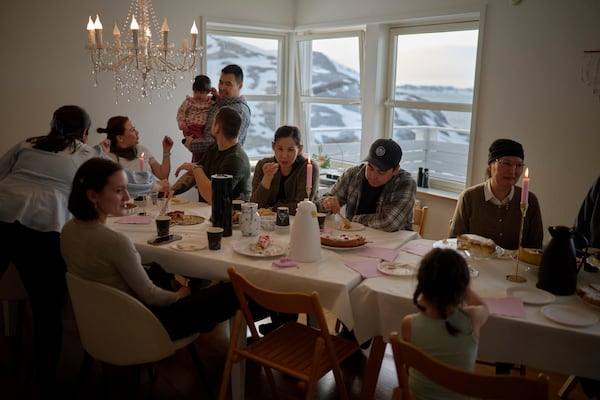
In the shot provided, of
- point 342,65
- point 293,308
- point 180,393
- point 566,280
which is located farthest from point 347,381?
point 342,65

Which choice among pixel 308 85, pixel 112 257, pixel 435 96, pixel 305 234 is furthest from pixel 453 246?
pixel 308 85

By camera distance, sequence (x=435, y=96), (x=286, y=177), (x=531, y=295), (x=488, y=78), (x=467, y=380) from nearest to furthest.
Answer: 1. (x=467, y=380)
2. (x=531, y=295)
3. (x=286, y=177)
4. (x=488, y=78)
5. (x=435, y=96)

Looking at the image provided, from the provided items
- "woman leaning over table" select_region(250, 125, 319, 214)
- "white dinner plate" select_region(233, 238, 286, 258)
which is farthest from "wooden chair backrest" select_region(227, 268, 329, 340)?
"woman leaning over table" select_region(250, 125, 319, 214)

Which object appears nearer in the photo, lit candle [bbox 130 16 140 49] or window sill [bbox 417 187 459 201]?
lit candle [bbox 130 16 140 49]

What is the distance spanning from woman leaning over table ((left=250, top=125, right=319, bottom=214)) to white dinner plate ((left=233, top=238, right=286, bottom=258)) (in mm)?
637

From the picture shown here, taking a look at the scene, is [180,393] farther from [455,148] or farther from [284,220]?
[455,148]

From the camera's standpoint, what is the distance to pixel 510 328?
179cm

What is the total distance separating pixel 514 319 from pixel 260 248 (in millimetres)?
1063

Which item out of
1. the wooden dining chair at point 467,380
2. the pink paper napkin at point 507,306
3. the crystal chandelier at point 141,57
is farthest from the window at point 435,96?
the wooden dining chair at point 467,380

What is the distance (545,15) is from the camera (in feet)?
11.6

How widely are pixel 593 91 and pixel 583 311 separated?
79.9 inches

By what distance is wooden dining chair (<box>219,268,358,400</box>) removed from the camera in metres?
1.84

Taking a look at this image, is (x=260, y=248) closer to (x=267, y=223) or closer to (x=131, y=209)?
(x=267, y=223)

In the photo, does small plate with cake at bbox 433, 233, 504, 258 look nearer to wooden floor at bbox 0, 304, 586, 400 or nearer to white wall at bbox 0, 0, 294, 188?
wooden floor at bbox 0, 304, 586, 400
